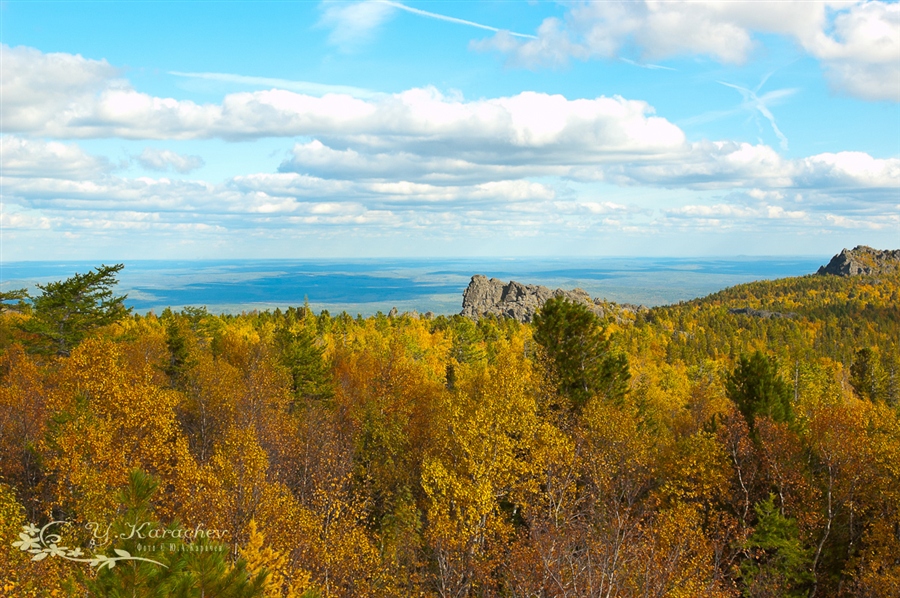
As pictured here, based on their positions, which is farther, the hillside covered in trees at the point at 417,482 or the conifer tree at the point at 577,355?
the conifer tree at the point at 577,355

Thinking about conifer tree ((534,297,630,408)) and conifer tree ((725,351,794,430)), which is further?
conifer tree ((534,297,630,408))

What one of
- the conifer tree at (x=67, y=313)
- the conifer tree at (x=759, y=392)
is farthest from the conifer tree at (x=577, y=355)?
the conifer tree at (x=67, y=313)

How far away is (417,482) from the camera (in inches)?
1651

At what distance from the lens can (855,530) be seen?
3362 cm

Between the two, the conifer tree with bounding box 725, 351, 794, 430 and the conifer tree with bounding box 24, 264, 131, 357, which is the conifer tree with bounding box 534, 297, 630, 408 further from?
the conifer tree with bounding box 24, 264, 131, 357

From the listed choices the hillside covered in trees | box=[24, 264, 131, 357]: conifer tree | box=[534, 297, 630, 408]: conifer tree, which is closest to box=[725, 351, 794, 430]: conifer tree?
the hillside covered in trees

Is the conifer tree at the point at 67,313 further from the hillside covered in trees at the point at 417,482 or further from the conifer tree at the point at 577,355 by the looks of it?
the conifer tree at the point at 577,355

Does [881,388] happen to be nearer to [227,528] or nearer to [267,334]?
[267,334]

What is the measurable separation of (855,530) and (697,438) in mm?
9813

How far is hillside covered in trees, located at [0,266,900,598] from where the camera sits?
20625mm

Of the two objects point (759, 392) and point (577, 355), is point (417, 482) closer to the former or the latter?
point (577, 355)

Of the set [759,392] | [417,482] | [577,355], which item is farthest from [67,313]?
[759,392]

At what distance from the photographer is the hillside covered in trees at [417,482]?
20625 mm

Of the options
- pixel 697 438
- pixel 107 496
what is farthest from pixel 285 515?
pixel 697 438
